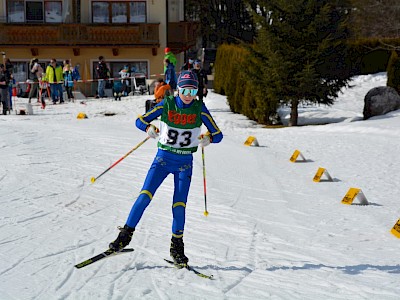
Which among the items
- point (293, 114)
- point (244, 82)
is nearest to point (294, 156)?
point (293, 114)

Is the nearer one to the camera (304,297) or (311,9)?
(304,297)

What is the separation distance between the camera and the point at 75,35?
32719 millimetres

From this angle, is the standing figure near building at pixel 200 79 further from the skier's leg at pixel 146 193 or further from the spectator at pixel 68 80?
the skier's leg at pixel 146 193

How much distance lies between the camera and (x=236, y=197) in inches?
398

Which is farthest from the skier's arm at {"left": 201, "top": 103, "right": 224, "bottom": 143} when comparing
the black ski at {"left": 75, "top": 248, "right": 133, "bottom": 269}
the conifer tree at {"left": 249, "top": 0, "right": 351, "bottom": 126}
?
the conifer tree at {"left": 249, "top": 0, "right": 351, "bottom": 126}

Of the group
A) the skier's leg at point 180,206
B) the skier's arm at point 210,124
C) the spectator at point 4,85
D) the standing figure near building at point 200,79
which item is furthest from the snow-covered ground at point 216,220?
the standing figure near building at point 200,79

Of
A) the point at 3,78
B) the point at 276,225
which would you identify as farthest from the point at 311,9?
the point at 276,225

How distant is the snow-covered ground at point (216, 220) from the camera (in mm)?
5926

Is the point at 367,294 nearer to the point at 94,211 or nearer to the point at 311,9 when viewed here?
the point at 94,211

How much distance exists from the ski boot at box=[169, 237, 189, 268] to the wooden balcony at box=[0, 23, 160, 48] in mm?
27431

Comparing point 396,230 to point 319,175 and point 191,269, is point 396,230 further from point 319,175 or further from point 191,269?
point 319,175

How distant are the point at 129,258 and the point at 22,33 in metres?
28.2

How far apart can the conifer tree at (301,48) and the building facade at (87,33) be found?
15.0m

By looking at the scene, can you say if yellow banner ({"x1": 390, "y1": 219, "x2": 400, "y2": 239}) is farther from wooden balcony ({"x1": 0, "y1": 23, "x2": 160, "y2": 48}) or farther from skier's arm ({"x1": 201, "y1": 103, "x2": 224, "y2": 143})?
wooden balcony ({"x1": 0, "y1": 23, "x2": 160, "y2": 48})
